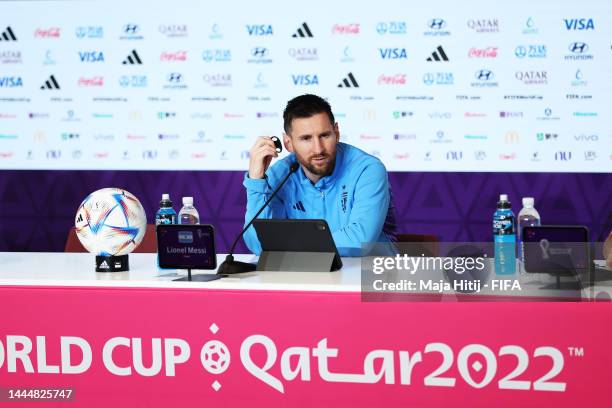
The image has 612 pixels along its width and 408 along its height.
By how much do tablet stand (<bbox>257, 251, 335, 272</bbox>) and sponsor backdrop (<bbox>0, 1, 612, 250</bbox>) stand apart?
2467 millimetres

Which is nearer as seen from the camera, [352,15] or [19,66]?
[352,15]

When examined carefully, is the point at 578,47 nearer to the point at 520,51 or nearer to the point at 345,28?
the point at 520,51

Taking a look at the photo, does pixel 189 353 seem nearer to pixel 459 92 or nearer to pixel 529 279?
pixel 529 279

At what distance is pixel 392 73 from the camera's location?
4977mm

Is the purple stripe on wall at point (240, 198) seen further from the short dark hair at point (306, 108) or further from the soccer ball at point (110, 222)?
the soccer ball at point (110, 222)

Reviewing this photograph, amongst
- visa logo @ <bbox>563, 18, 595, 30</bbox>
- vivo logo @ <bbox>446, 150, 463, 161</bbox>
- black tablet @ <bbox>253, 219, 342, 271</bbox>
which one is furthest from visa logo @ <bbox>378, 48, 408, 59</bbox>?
black tablet @ <bbox>253, 219, 342, 271</bbox>

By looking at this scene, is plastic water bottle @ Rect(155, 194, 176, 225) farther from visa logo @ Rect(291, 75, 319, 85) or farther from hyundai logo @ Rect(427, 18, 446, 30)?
hyundai logo @ Rect(427, 18, 446, 30)

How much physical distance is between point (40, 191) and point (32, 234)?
290mm

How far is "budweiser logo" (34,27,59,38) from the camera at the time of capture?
17.3ft

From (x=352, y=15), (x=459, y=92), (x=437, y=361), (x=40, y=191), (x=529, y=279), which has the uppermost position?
(x=352, y=15)

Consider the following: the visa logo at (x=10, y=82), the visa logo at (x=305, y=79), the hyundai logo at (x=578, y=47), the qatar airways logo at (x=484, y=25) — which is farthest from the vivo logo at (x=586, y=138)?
the visa logo at (x=10, y=82)

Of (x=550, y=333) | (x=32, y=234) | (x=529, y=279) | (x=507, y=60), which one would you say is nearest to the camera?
(x=550, y=333)

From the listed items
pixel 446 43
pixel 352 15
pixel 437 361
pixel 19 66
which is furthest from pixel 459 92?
pixel 437 361

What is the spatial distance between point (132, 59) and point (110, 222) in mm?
2858
